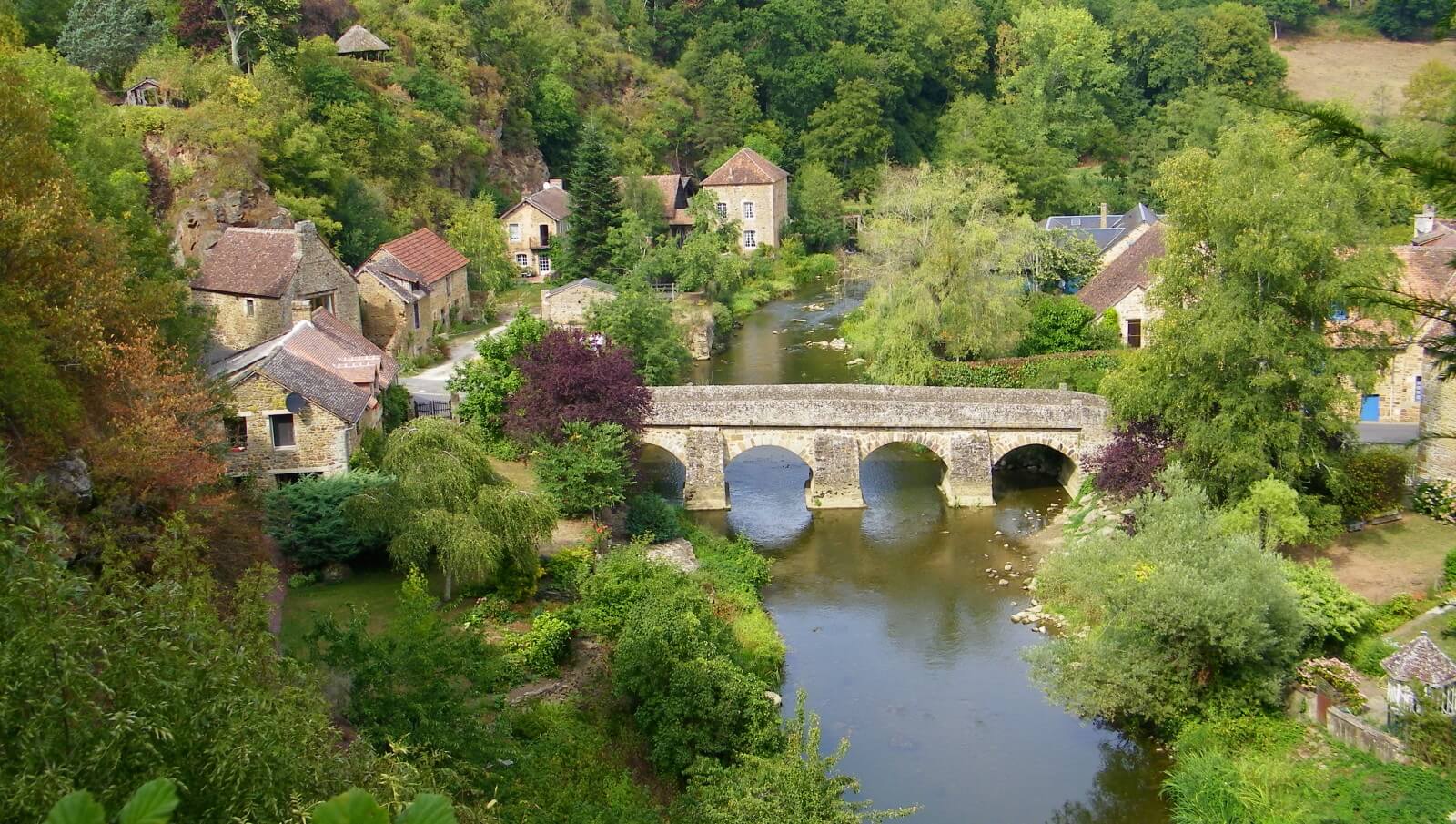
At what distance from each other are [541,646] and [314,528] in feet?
17.3

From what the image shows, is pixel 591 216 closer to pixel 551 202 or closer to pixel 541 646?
pixel 551 202

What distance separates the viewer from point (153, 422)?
17219 millimetres

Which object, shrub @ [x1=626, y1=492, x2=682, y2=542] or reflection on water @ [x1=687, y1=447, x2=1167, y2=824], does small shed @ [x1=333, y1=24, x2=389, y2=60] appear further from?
shrub @ [x1=626, y1=492, x2=682, y2=542]

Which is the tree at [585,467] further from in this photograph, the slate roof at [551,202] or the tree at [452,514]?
the slate roof at [551,202]

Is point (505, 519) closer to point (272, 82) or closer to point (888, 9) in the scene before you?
point (272, 82)

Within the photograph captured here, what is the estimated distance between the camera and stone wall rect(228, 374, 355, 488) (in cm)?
2356

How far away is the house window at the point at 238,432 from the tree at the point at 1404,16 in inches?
3376

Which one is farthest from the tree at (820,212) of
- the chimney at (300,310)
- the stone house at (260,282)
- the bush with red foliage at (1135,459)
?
the bush with red foliage at (1135,459)

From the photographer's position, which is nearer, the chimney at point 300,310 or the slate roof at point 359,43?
the chimney at point 300,310

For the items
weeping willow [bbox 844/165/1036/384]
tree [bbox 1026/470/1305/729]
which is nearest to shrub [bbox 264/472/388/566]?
tree [bbox 1026/470/1305/729]

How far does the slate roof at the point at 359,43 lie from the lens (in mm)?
47719

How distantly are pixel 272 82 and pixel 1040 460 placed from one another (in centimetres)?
2626

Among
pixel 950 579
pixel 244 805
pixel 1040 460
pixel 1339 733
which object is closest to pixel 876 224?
pixel 1040 460

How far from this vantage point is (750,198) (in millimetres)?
57281
